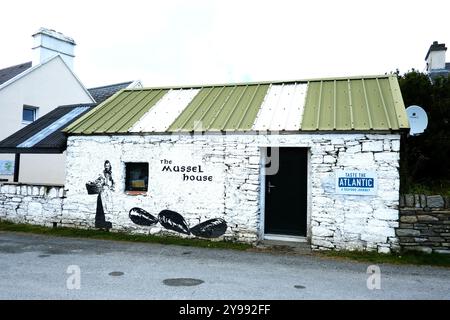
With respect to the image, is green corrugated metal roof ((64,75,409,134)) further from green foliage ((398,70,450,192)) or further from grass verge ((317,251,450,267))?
green foliage ((398,70,450,192))

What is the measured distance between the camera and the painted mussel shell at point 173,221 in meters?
9.30

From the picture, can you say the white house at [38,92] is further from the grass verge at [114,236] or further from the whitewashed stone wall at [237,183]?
the whitewashed stone wall at [237,183]

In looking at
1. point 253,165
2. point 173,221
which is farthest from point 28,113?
point 253,165

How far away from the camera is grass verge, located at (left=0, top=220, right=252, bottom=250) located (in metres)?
8.66

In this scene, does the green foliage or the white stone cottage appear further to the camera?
the green foliage

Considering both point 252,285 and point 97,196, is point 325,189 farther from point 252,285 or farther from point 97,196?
point 97,196

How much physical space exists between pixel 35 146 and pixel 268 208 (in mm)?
7634

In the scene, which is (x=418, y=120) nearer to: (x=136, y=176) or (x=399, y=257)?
(x=399, y=257)

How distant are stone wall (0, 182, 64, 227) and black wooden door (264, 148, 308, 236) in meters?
6.25

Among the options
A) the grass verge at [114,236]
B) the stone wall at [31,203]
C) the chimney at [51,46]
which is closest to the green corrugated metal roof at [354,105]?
the grass verge at [114,236]

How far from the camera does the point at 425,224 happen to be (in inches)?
303

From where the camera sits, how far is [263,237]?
9.11m

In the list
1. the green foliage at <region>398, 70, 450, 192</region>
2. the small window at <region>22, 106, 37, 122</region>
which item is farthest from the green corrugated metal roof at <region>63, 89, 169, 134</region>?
the green foliage at <region>398, 70, 450, 192</region>
